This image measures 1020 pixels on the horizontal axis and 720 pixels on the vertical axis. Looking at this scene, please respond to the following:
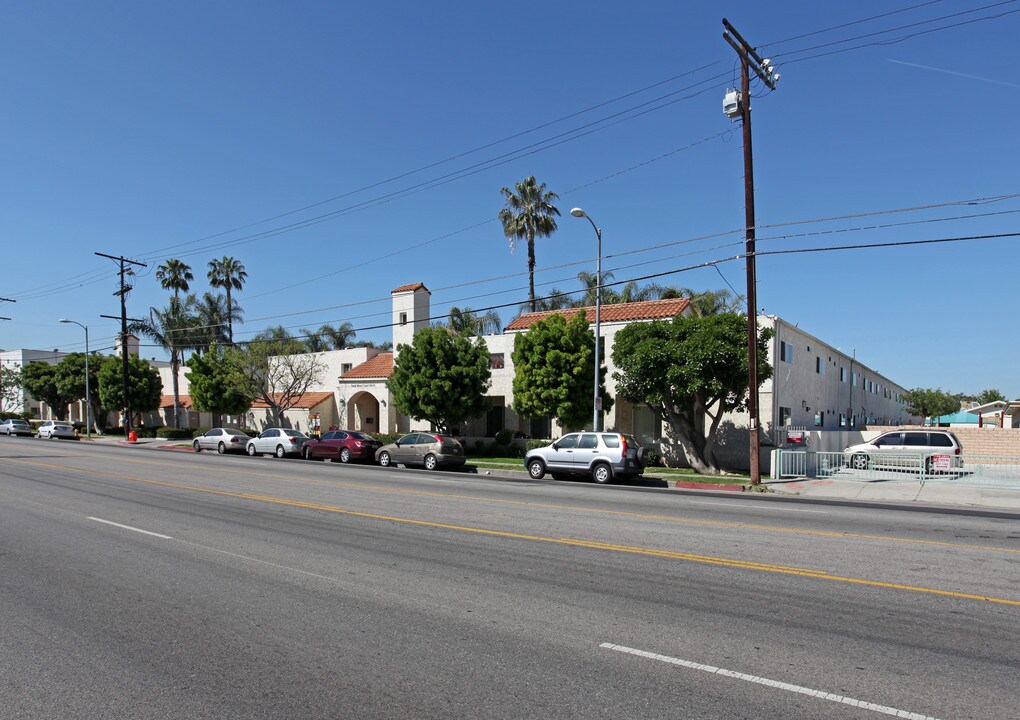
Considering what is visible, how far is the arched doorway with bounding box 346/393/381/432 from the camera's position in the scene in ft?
134

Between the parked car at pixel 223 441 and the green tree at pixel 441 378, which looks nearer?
the green tree at pixel 441 378

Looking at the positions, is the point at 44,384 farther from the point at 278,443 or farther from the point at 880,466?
the point at 880,466

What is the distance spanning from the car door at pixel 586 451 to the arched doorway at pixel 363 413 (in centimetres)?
2110

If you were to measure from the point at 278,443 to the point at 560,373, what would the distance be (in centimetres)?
1421

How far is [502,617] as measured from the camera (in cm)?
599

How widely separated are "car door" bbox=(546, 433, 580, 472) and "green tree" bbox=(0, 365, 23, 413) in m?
68.6

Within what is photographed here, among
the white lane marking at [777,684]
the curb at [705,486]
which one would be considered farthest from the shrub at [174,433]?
the white lane marking at [777,684]

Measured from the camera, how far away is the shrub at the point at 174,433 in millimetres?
48031

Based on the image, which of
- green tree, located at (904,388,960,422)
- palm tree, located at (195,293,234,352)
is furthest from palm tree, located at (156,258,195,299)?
green tree, located at (904,388,960,422)

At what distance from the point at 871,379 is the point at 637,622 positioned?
Result: 1977 inches

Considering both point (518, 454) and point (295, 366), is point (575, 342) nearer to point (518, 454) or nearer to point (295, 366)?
point (518, 454)

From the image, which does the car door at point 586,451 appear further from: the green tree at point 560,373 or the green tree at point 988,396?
the green tree at point 988,396

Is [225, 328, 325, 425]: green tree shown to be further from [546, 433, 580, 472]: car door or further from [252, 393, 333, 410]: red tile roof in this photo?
[546, 433, 580, 472]: car door

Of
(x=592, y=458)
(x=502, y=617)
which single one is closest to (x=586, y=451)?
(x=592, y=458)
